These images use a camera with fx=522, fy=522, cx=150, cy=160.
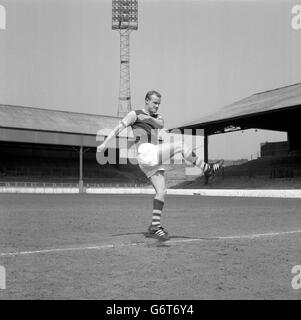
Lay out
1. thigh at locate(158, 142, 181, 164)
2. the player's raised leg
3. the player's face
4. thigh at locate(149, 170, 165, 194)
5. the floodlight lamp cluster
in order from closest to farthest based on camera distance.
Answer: the player's raised leg, thigh at locate(158, 142, 181, 164), the player's face, thigh at locate(149, 170, 165, 194), the floodlight lamp cluster

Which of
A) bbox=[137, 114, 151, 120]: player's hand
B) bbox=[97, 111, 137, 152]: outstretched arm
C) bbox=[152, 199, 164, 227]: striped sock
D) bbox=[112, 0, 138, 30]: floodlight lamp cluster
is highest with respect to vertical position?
bbox=[112, 0, 138, 30]: floodlight lamp cluster

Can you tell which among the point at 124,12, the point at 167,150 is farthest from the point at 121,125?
the point at 124,12

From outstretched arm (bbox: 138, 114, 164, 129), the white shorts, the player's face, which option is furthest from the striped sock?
the player's face

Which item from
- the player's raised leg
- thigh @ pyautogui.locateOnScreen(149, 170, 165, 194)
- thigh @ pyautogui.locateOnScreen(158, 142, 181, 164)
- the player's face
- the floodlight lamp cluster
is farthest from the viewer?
the floodlight lamp cluster

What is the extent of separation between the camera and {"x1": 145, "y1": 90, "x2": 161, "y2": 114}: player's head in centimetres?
695

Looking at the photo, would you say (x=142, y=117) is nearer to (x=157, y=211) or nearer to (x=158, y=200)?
(x=158, y=200)

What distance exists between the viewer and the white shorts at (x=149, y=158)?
22.6 ft

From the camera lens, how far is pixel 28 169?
48.8m

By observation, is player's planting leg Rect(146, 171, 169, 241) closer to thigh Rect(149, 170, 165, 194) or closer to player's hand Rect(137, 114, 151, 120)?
thigh Rect(149, 170, 165, 194)

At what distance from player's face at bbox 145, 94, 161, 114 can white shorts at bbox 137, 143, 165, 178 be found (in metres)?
0.47

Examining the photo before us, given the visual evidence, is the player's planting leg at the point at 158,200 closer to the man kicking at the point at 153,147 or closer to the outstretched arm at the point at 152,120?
the man kicking at the point at 153,147

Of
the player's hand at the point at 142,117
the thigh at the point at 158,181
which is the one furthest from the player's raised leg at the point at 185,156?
the player's hand at the point at 142,117
